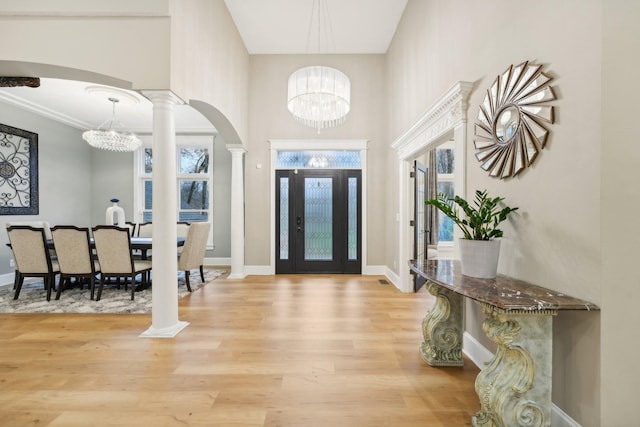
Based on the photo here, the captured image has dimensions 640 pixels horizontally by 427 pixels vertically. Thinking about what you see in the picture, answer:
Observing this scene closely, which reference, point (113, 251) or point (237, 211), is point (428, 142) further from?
point (113, 251)

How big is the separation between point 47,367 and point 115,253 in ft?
5.51

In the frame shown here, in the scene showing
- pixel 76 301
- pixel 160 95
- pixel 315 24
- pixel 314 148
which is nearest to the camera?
pixel 160 95

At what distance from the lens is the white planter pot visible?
174 centimetres

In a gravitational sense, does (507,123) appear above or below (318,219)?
above

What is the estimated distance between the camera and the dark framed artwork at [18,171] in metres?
4.84

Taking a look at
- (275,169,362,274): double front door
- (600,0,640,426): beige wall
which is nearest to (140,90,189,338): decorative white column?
(275,169,362,274): double front door

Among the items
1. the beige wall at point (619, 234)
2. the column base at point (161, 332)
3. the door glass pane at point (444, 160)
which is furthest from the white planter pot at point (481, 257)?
the door glass pane at point (444, 160)

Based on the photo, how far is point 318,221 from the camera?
5488 mm

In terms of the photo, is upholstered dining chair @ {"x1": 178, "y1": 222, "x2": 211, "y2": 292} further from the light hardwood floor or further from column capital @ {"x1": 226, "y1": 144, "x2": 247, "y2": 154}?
column capital @ {"x1": 226, "y1": 144, "x2": 247, "y2": 154}

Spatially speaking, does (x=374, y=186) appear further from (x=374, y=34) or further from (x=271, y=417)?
(x=271, y=417)

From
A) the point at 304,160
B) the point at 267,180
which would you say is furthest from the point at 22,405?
the point at 304,160

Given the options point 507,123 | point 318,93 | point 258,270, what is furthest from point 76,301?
point 507,123

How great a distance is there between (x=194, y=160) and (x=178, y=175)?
Answer: 0.53 meters

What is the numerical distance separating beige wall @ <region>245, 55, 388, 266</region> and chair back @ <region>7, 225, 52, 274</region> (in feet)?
9.56
